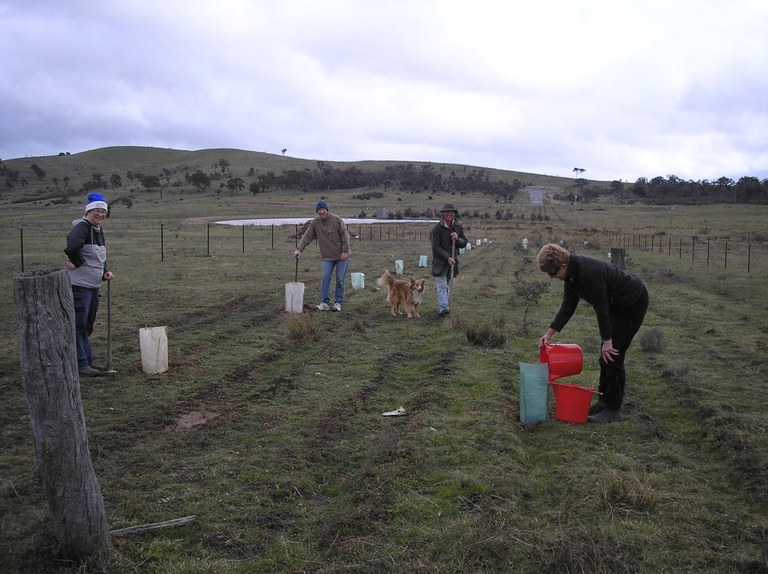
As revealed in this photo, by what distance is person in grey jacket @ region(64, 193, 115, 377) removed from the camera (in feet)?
21.9

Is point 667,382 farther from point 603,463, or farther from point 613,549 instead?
point 613,549

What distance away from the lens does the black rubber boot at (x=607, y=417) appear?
5.82 metres

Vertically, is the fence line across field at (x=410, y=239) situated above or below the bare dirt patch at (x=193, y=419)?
above

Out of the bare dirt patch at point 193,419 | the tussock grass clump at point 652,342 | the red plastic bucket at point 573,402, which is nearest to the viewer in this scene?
the bare dirt patch at point 193,419

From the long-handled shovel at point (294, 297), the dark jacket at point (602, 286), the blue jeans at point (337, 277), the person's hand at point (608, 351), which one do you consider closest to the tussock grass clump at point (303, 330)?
the long-handled shovel at point (294, 297)

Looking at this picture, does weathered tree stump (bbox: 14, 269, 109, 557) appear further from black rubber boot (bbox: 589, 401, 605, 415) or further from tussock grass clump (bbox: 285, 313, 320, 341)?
tussock grass clump (bbox: 285, 313, 320, 341)

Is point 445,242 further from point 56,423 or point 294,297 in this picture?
point 56,423

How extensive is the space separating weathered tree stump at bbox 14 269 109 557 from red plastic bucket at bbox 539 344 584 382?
3968 mm

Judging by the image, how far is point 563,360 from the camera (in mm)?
5832

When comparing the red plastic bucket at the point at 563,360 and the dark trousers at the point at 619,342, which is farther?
the red plastic bucket at the point at 563,360

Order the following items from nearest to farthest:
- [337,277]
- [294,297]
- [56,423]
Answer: [56,423], [294,297], [337,277]

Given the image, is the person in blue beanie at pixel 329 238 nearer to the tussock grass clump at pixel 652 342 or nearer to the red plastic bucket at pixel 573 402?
the tussock grass clump at pixel 652 342

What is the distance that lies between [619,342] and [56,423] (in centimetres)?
451

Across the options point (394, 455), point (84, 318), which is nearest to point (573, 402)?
point (394, 455)
